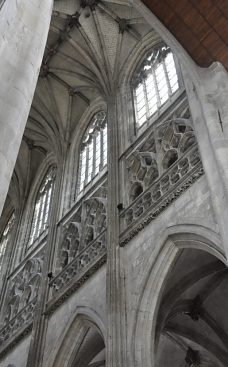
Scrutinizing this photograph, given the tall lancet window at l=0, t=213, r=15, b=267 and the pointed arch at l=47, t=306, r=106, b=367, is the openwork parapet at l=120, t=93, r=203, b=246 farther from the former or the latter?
the tall lancet window at l=0, t=213, r=15, b=267

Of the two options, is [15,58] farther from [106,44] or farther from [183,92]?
[106,44]

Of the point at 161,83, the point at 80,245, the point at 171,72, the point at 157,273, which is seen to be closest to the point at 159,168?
the point at 157,273

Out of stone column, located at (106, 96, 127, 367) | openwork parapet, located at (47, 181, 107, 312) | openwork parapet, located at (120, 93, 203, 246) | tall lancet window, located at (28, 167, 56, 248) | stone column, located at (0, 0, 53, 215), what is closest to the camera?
stone column, located at (0, 0, 53, 215)

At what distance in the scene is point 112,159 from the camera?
1175 cm

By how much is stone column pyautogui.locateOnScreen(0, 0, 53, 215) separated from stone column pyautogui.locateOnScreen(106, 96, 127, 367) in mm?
4716

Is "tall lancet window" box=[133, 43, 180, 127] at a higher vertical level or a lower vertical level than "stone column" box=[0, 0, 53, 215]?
higher

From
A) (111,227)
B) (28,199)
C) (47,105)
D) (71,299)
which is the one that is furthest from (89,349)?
(47,105)

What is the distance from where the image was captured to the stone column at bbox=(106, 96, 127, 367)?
7766mm

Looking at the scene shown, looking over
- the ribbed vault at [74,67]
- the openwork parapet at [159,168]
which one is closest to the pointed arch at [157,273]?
the openwork parapet at [159,168]

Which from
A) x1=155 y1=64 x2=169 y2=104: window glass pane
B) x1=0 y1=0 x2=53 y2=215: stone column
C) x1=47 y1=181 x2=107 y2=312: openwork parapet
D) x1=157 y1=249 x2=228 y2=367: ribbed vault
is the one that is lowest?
x1=0 y1=0 x2=53 y2=215: stone column

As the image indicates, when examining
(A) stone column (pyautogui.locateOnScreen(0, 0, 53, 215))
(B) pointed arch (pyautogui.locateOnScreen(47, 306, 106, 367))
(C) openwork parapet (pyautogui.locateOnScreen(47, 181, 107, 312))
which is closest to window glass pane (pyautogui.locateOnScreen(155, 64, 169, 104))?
(C) openwork parapet (pyautogui.locateOnScreen(47, 181, 107, 312))

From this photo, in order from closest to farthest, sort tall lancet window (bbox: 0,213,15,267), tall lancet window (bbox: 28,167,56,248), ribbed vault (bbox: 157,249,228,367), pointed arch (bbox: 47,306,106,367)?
ribbed vault (bbox: 157,249,228,367) → pointed arch (bbox: 47,306,106,367) → tall lancet window (bbox: 28,167,56,248) → tall lancet window (bbox: 0,213,15,267)

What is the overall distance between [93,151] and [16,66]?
994cm

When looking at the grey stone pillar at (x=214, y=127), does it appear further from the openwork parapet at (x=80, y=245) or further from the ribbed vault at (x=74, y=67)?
the ribbed vault at (x=74, y=67)
